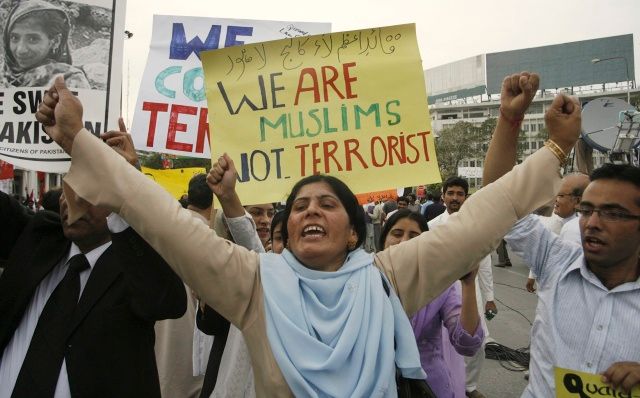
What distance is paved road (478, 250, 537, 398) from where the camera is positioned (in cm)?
511

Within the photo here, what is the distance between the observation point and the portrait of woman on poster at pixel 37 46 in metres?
2.46

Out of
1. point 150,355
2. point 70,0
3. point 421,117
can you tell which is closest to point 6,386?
point 150,355

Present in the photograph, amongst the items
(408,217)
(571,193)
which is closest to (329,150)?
(408,217)

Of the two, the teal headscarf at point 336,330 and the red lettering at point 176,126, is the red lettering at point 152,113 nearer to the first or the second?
the red lettering at point 176,126

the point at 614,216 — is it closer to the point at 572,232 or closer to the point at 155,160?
the point at 572,232

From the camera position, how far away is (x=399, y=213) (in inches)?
128

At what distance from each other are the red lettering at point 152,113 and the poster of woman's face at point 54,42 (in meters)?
1.01

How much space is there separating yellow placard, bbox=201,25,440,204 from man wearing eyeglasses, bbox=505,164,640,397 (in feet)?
2.74

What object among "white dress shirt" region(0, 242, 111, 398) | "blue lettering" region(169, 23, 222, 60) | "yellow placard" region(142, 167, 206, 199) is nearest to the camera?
"white dress shirt" region(0, 242, 111, 398)

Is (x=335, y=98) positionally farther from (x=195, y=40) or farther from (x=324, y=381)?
(x=324, y=381)

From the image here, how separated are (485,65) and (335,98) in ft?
A: 277

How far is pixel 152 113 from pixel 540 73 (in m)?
81.4

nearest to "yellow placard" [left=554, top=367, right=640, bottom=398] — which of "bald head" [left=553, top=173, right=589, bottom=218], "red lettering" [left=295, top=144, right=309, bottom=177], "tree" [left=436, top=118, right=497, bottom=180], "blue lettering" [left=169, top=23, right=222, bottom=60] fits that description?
"red lettering" [left=295, top=144, right=309, bottom=177]

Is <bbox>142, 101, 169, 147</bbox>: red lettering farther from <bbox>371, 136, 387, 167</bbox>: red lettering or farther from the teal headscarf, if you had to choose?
the teal headscarf
